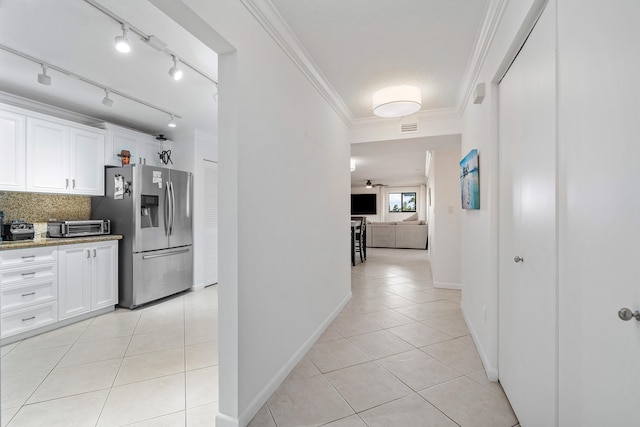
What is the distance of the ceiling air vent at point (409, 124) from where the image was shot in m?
3.69

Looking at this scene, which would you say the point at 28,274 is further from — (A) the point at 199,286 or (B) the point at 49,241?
(A) the point at 199,286

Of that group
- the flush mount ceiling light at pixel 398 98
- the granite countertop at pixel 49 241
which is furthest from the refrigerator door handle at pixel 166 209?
the flush mount ceiling light at pixel 398 98

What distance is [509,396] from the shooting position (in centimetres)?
176

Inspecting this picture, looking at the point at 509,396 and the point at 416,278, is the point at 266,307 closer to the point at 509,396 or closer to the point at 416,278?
the point at 509,396

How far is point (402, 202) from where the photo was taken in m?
12.7

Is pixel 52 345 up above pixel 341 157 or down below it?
below

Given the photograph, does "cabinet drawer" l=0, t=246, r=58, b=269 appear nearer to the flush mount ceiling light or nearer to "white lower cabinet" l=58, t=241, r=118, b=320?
"white lower cabinet" l=58, t=241, r=118, b=320

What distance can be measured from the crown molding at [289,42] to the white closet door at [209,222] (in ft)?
8.35

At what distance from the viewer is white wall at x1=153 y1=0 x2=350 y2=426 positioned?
1.54 m

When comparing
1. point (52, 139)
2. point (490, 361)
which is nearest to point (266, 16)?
point (490, 361)

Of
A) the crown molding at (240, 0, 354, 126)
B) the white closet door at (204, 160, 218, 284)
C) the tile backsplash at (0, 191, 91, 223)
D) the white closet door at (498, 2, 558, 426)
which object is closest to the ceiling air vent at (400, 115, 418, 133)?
Result: the crown molding at (240, 0, 354, 126)

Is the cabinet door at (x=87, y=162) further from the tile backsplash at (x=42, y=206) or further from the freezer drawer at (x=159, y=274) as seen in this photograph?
the freezer drawer at (x=159, y=274)

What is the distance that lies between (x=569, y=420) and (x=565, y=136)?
1040 mm

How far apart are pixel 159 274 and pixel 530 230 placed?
13.3 feet
